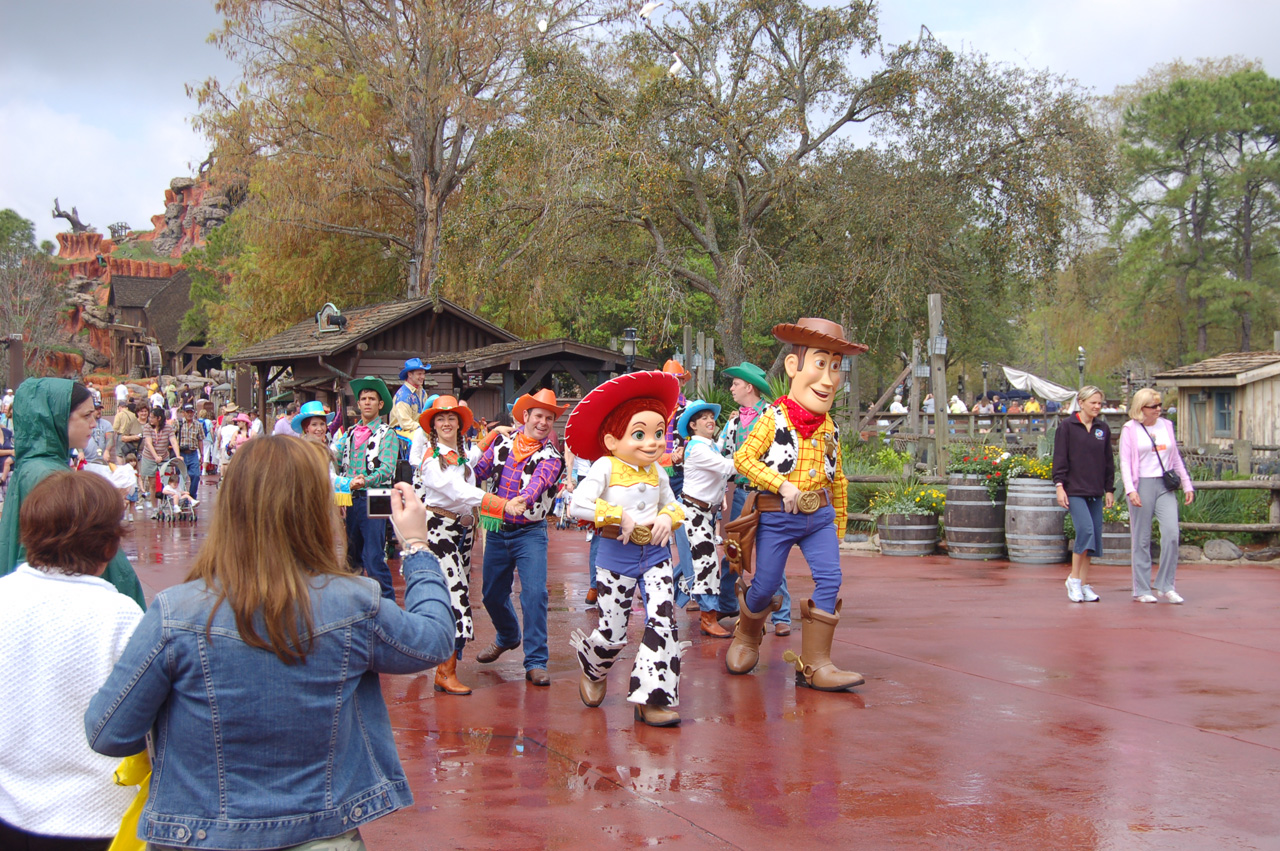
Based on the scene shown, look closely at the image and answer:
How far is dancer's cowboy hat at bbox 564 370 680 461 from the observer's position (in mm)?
5672

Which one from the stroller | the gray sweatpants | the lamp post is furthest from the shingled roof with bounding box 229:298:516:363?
the gray sweatpants

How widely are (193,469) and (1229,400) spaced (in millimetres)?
22094

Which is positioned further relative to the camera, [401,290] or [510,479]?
[401,290]

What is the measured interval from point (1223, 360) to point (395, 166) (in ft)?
68.9

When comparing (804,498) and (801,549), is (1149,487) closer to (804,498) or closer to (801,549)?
(801,549)

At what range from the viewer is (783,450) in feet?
20.8

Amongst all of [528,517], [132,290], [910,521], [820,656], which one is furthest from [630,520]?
[132,290]

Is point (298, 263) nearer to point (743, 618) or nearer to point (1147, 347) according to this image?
point (743, 618)

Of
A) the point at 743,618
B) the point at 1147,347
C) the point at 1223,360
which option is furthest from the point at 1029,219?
the point at 1147,347

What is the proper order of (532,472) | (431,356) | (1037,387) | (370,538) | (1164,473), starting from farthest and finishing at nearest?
(1037,387) < (431,356) < (1164,473) < (370,538) < (532,472)

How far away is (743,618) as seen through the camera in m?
6.55

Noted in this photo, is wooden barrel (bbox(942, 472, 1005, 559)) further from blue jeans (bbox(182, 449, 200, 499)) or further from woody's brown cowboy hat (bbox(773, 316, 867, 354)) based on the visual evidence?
blue jeans (bbox(182, 449, 200, 499))

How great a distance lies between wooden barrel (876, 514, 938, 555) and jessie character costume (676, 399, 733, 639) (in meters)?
4.63

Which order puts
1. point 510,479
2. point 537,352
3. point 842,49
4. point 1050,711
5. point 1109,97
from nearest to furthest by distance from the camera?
point 1050,711, point 510,479, point 537,352, point 842,49, point 1109,97
